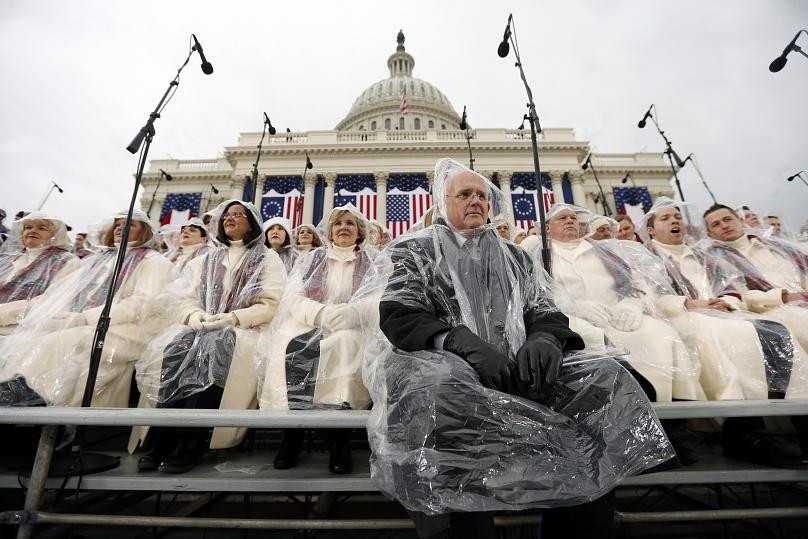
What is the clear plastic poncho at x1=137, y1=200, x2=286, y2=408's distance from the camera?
2.27 meters

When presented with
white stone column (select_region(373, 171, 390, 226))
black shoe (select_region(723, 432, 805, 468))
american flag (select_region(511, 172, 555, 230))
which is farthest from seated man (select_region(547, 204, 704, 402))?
white stone column (select_region(373, 171, 390, 226))

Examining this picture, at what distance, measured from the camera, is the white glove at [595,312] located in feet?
8.17

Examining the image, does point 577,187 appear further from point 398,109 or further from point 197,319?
point 197,319

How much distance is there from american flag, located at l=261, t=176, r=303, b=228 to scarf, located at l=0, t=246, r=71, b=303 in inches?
774

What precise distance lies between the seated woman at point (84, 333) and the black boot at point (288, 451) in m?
1.47

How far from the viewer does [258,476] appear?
186 centimetres

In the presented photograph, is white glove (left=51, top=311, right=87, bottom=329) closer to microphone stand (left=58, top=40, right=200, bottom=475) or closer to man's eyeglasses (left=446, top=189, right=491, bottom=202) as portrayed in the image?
microphone stand (left=58, top=40, right=200, bottom=475)

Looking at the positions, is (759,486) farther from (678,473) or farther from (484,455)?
(484,455)

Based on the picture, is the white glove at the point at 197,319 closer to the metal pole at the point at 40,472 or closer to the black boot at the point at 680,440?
the metal pole at the point at 40,472

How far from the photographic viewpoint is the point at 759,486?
350cm

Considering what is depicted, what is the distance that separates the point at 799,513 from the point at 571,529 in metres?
1.60

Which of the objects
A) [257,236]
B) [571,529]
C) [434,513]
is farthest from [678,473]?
[257,236]

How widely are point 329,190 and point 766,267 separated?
2378 centimetres

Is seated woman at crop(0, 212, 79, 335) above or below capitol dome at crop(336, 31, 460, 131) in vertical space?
below
